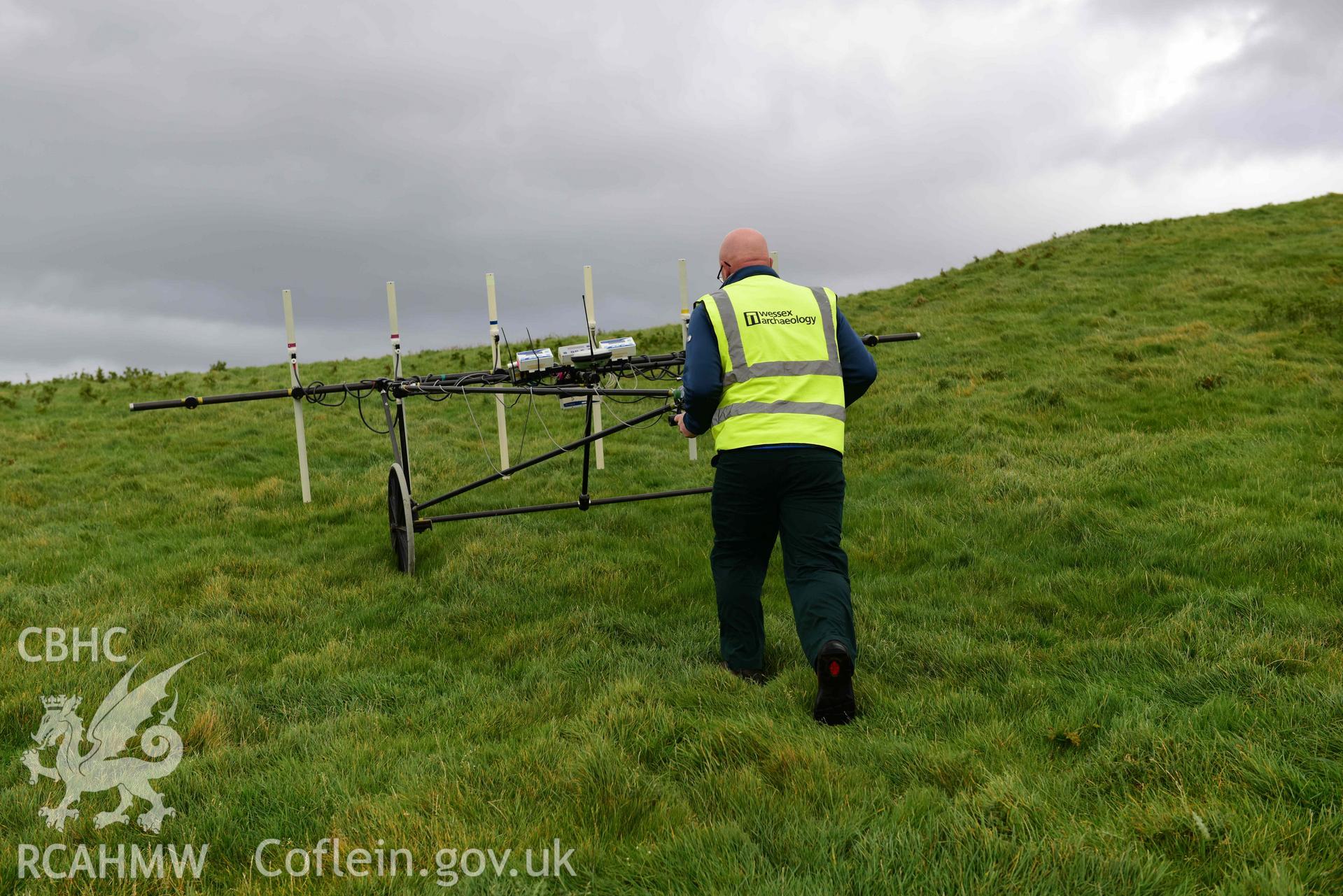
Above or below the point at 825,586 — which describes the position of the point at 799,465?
above

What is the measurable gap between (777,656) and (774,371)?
1.86 meters

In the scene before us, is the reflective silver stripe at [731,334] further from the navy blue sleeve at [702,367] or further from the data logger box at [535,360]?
the data logger box at [535,360]

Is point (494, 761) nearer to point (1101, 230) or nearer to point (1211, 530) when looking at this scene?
point (1211, 530)

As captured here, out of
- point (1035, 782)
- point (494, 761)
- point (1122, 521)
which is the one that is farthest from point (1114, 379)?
point (494, 761)

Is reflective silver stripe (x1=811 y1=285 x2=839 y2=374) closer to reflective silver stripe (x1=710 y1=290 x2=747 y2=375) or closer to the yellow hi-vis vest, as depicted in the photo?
the yellow hi-vis vest

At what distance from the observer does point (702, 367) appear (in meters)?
4.93

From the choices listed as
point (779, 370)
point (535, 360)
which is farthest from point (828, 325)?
point (535, 360)

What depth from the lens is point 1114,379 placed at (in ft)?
42.8

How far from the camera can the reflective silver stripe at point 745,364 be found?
4895 mm

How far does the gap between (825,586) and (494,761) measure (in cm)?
196

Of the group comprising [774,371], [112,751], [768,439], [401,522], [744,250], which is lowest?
[112,751]

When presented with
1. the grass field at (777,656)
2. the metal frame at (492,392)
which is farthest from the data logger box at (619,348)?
the grass field at (777,656)

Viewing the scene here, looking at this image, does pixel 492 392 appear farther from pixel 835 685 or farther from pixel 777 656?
pixel 835 685

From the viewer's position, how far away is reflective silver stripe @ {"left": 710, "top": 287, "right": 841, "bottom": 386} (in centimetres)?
489
